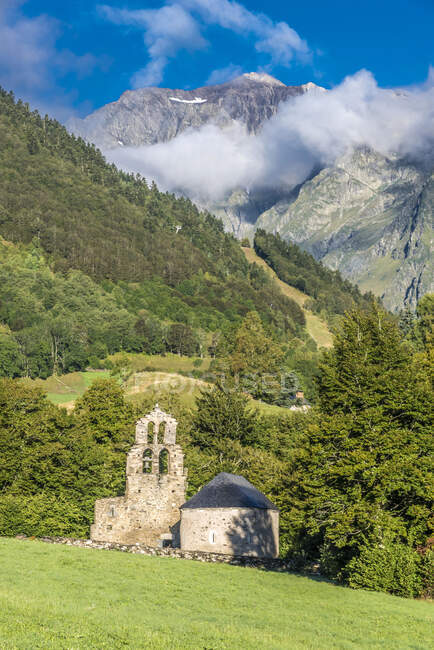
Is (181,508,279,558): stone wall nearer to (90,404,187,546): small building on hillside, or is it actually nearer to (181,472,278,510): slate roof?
(181,472,278,510): slate roof

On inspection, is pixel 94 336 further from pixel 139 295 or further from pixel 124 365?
pixel 139 295

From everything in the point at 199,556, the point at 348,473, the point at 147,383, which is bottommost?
the point at 199,556

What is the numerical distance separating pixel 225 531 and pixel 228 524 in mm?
429

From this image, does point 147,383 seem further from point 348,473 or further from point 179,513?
point 348,473

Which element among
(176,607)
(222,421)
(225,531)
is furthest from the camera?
(222,421)

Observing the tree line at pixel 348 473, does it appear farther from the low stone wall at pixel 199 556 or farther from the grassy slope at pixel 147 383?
the grassy slope at pixel 147 383

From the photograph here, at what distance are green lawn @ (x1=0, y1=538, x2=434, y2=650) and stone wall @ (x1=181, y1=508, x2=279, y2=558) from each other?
6.21m

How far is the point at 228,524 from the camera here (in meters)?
35.5

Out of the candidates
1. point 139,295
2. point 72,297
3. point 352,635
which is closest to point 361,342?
point 352,635

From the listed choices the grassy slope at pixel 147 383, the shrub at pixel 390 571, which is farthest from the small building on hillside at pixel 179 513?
the grassy slope at pixel 147 383

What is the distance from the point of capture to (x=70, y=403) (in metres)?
97.1

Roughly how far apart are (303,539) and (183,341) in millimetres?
115733

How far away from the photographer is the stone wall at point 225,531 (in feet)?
116

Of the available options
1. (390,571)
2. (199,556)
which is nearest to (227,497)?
(199,556)
